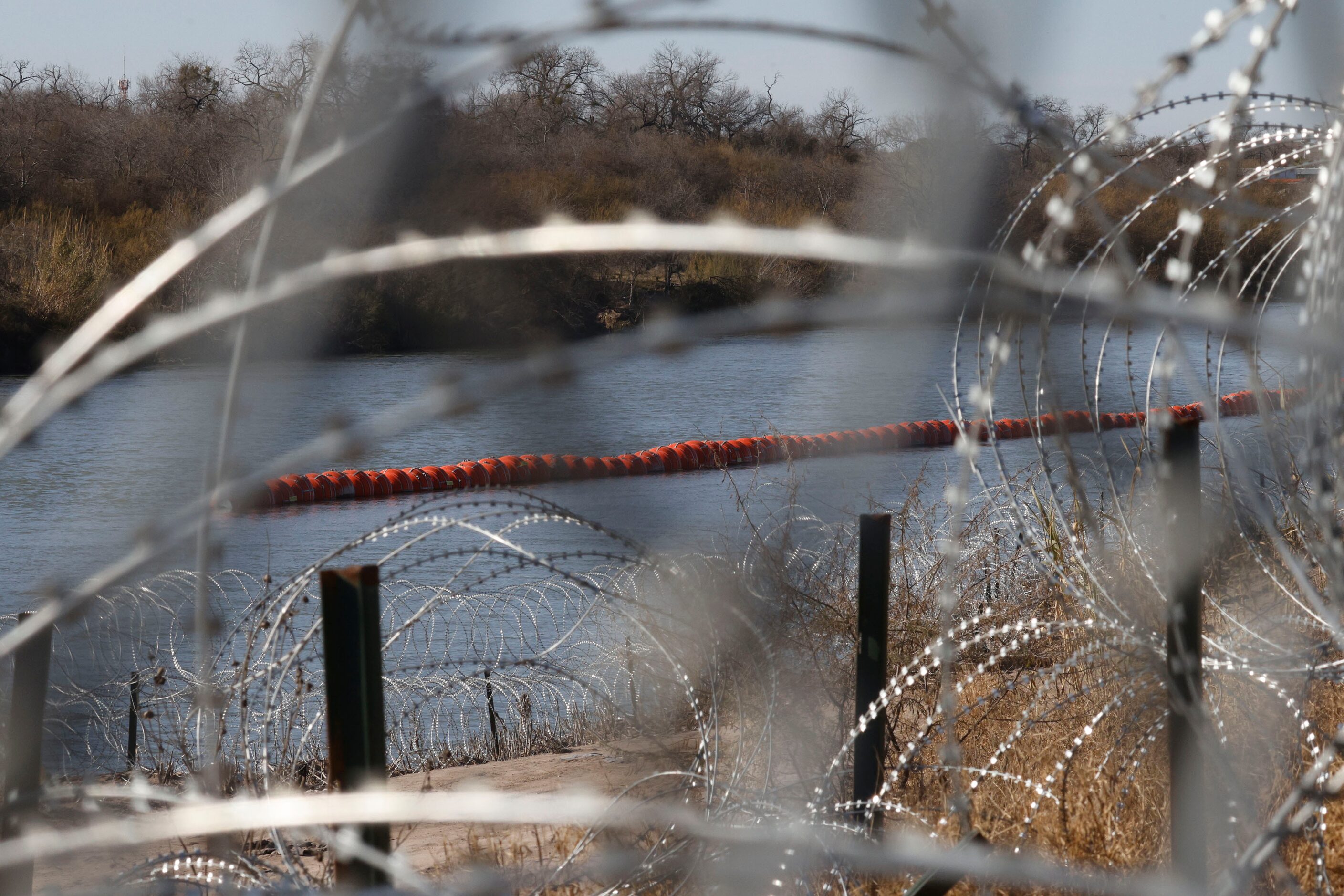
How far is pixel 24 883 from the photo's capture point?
2.23m

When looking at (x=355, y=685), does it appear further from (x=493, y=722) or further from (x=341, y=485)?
(x=341, y=485)

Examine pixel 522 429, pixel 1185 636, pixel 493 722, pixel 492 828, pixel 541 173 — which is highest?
pixel 541 173

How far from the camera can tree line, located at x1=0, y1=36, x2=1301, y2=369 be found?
112cm

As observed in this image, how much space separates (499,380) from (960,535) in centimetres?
422

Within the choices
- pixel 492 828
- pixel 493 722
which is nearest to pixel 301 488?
pixel 493 722

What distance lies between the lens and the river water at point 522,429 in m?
1.12

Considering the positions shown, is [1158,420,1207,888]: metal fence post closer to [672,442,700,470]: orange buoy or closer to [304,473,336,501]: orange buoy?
[304,473,336,501]: orange buoy

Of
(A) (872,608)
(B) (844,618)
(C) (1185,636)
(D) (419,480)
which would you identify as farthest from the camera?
(D) (419,480)

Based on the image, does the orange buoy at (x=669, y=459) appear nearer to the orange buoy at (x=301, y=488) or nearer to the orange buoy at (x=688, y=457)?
the orange buoy at (x=688, y=457)

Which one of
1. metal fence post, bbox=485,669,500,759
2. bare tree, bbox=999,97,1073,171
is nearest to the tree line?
bare tree, bbox=999,97,1073,171

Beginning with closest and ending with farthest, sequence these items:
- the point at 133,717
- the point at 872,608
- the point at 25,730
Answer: the point at 25,730 → the point at 872,608 → the point at 133,717

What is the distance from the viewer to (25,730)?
7.39ft

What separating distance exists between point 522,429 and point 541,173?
5.63ft

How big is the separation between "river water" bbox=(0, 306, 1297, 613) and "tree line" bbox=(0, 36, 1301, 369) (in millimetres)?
149
